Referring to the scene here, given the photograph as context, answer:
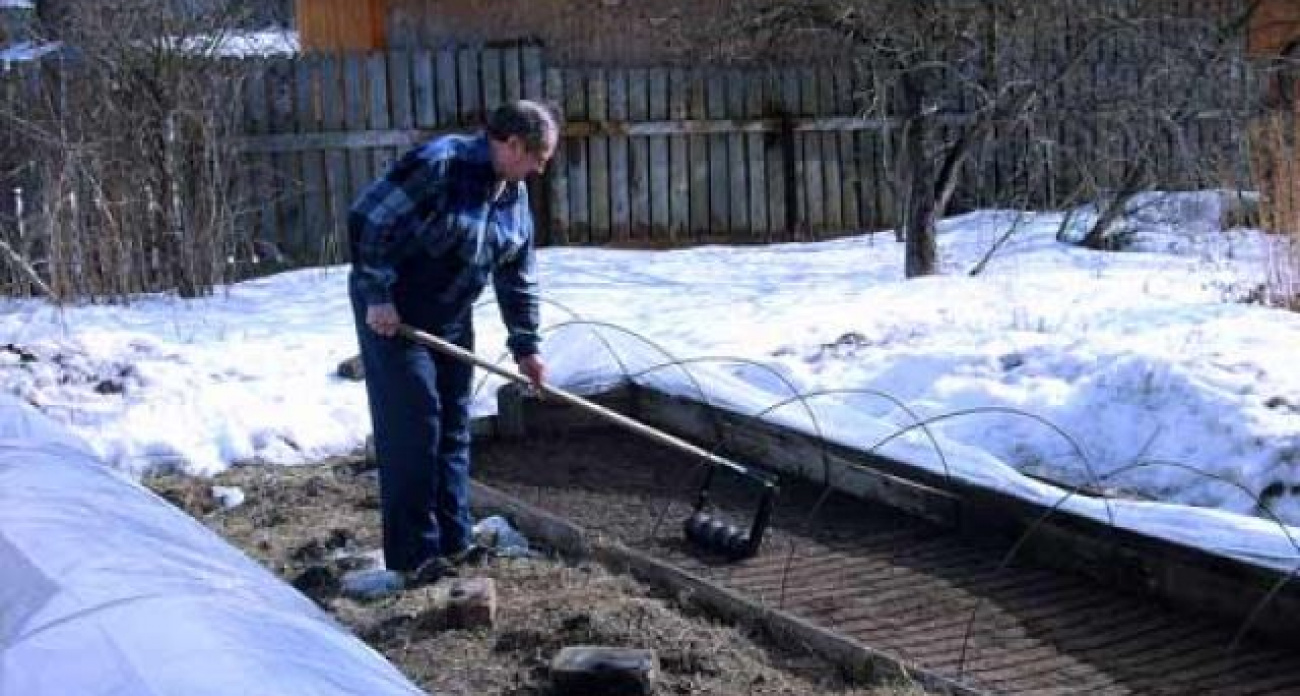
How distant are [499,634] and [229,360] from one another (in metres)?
4.56

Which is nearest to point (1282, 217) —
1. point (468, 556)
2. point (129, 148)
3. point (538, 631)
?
point (468, 556)

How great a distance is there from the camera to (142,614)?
2.76 meters

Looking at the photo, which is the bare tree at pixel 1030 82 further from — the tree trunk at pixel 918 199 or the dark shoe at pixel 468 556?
the dark shoe at pixel 468 556

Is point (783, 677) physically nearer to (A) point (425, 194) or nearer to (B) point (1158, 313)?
(A) point (425, 194)

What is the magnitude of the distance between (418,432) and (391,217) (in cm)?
72

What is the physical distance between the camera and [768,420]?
702 centimetres

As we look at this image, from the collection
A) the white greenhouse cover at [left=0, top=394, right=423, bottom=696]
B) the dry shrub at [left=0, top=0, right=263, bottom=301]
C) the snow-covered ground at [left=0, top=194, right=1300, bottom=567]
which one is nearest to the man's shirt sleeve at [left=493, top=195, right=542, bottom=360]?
the snow-covered ground at [left=0, top=194, right=1300, bottom=567]

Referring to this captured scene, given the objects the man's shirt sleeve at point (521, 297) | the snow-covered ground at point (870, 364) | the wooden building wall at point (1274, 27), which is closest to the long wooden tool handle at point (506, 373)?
the man's shirt sleeve at point (521, 297)

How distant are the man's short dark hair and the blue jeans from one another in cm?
61

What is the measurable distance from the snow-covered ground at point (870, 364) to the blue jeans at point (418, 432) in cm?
176

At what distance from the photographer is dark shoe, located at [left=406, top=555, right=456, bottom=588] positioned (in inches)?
218

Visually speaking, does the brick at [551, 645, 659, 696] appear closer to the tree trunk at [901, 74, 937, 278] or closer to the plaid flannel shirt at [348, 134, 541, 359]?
the plaid flannel shirt at [348, 134, 541, 359]

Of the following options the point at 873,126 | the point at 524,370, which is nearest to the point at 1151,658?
the point at 524,370

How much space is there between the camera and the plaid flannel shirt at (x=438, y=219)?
5.26m
